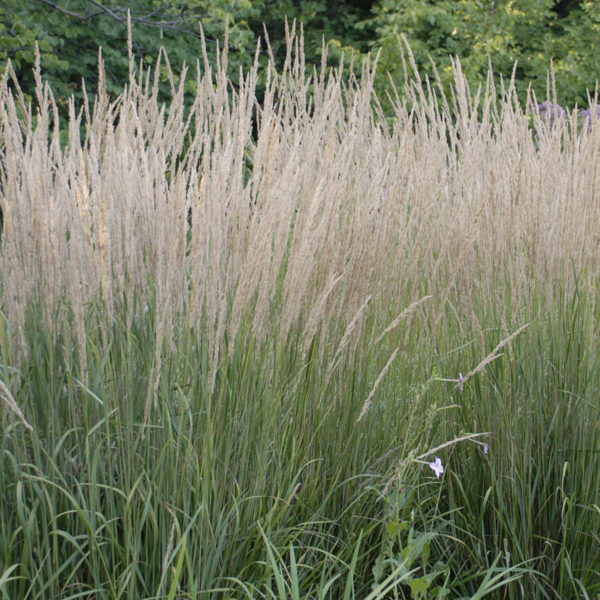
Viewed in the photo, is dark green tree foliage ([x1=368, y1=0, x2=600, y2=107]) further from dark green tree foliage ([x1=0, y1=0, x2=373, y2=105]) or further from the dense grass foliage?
the dense grass foliage

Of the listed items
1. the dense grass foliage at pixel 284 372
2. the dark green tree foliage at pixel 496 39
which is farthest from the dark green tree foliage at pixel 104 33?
the dense grass foliage at pixel 284 372

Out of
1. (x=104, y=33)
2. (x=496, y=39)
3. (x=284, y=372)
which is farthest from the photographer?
(x=496, y=39)

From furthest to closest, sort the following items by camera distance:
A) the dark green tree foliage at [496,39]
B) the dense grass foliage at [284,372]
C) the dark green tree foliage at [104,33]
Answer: the dark green tree foliage at [496,39] → the dark green tree foliage at [104,33] → the dense grass foliage at [284,372]

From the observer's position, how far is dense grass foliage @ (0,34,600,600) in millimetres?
1692

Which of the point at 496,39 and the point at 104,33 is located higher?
the point at 496,39

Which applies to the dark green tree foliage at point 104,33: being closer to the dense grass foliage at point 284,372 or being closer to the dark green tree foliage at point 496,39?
the dark green tree foliage at point 496,39

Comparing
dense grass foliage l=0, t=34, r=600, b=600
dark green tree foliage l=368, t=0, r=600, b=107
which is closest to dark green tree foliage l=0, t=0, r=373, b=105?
dark green tree foliage l=368, t=0, r=600, b=107

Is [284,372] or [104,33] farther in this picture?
[104,33]

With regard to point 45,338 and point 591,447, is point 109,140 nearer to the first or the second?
point 45,338

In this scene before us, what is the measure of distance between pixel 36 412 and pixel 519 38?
13464 millimetres

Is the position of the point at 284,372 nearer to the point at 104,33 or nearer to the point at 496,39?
the point at 104,33

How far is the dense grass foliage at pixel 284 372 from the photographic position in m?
1.69

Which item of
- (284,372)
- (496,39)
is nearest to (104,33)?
(496,39)

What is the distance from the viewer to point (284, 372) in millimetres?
2049
